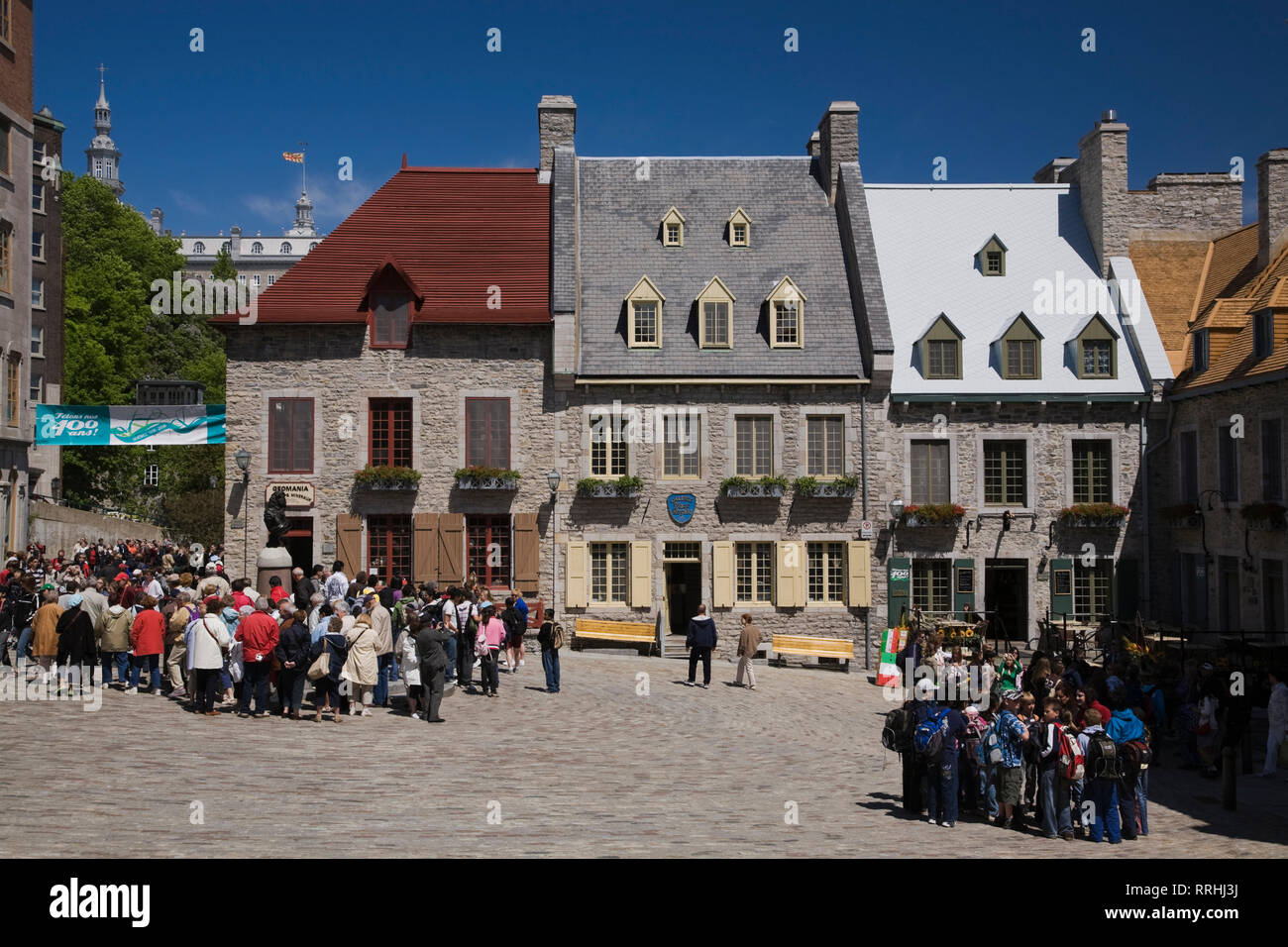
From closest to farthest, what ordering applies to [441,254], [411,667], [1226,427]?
1. [411,667]
2. [1226,427]
3. [441,254]

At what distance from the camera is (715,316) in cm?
2878

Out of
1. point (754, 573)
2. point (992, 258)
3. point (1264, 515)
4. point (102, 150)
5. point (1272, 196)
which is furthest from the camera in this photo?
point (102, 150)

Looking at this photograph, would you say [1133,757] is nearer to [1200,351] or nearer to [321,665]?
[321,665]

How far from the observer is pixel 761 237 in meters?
30.8

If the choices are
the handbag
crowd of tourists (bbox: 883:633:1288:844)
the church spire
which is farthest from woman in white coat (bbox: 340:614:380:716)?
the church spire

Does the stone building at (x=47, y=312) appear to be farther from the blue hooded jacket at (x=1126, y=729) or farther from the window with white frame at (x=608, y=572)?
the blue hooded jacket at (x=1126, y=729)

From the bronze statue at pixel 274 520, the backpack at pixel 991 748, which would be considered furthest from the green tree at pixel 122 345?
the backpack at pixel 991 748

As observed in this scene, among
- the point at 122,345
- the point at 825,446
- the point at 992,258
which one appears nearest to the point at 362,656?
the point at 825,446

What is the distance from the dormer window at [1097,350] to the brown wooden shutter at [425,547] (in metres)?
16.9

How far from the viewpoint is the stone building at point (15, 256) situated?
29.7 meters

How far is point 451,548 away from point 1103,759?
18.6 m

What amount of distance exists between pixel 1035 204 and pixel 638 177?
1150 centimetres

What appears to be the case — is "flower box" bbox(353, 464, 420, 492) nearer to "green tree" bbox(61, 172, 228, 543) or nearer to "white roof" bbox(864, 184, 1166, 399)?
"white roof" bbox(864, 184, 1166, 399)
